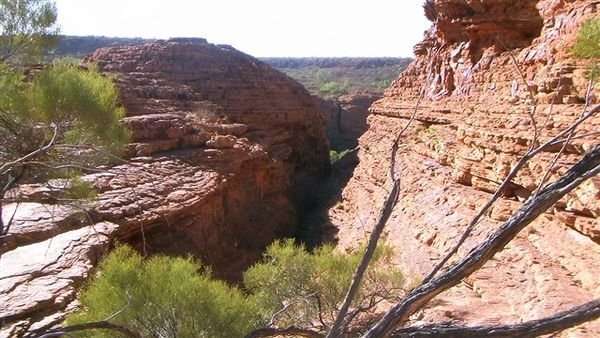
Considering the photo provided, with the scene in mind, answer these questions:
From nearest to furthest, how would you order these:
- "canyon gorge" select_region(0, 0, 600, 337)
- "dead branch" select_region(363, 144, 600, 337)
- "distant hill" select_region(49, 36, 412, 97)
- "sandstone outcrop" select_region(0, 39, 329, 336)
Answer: "dead branch" select_region(363, 144, 600, 337) → "canyon gorge" select_region(0, 0, 600, 337) → "sandstone outcrop" select_region(0, 39, 329, 336) → "distant hill" select_region(49, 36, 412, 97)

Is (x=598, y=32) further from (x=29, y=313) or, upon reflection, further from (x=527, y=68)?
(x=29, y=313)

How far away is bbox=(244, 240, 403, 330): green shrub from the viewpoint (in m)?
7.29

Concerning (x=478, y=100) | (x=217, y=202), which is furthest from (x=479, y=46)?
(x=217, y=202)

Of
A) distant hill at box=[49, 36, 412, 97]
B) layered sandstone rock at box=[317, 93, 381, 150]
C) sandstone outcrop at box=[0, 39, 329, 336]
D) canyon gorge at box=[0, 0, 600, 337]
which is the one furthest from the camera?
distant hill at box=[49, 36, 412, 97]

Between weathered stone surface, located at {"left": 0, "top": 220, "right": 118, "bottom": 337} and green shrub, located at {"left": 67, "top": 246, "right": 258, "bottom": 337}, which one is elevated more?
green shrub, located at {"left": 67, "top": 246, "right": 258, "bottom": 337}

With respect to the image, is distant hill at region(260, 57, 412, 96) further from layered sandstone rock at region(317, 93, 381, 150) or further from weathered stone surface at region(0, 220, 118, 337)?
weathered stone surface at region(0, 220, 118, 337)

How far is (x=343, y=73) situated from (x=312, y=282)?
2573 inches

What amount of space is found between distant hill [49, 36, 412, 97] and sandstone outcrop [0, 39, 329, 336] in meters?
19.5

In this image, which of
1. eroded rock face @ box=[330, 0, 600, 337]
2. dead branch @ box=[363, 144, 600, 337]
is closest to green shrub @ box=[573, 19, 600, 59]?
eroded rock face @ box=[330, 0, 600, 337]

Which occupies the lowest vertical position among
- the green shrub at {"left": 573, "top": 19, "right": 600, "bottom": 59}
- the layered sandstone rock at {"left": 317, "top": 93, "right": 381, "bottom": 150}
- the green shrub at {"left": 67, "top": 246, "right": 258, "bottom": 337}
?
the layered sandstone rock at {"left": 317, "top": 93, "right": 381, "bottom": 150}

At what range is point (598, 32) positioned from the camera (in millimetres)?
5359

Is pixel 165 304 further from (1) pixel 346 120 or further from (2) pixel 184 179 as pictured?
(1) pixel 346 120

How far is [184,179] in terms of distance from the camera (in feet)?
47.9

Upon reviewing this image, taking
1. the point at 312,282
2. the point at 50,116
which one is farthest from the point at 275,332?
the point at 312,282
